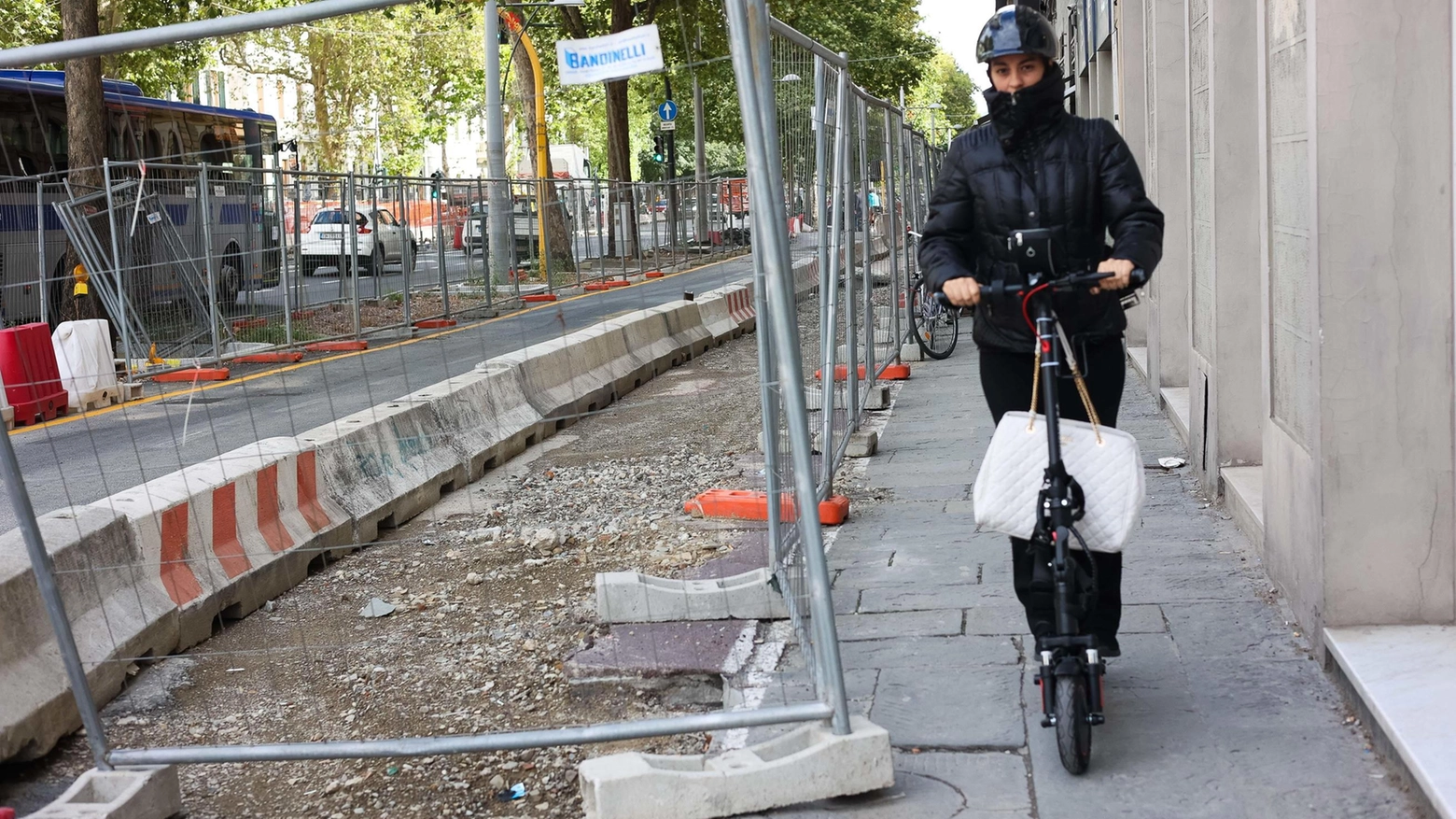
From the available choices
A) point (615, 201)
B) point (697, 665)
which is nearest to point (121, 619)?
point (697, 665)

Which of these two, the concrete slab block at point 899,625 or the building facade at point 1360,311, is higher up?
the building facade at point 1360,311

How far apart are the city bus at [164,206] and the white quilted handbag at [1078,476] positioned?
7712 mm

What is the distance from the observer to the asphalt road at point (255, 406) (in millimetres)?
6965

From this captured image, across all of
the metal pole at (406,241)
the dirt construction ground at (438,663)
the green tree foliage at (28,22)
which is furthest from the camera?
the green tree foliage at (28,22)

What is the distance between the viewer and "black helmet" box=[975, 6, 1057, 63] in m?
3.99

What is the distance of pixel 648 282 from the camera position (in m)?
16.1

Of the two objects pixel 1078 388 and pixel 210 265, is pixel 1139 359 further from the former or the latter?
pixel 210 265

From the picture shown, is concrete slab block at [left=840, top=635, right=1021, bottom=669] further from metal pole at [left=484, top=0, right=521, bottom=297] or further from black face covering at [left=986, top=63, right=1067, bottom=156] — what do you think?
metal pole at [left=484, top=0, right=521, bottom=297]

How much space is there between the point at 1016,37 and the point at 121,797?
9.78ft

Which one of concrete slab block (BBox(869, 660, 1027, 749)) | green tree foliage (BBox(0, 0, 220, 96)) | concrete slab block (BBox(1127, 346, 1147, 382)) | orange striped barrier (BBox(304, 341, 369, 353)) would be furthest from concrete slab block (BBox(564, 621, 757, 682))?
green tree foliage (BBox(0, 0, 220, 96))

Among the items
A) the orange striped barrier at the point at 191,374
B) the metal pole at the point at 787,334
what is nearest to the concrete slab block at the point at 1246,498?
the metal pole at the point at 787,334

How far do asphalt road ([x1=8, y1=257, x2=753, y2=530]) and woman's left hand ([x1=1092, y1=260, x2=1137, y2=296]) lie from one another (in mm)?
2264

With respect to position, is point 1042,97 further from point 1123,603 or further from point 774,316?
point 1123,603

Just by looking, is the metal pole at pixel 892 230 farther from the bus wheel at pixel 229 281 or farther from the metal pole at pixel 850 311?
the bus wheel at pixel 229 281
